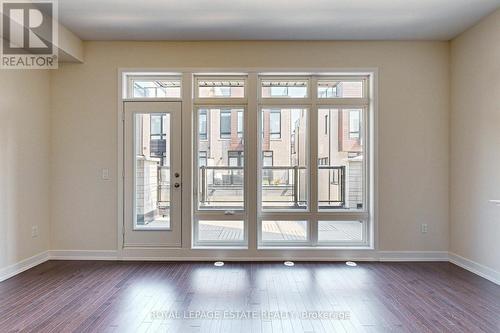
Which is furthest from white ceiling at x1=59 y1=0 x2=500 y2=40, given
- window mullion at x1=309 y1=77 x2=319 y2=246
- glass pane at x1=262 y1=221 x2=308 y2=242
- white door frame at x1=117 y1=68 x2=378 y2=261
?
glass pane at x1=262 y1=221 x2=308 y2=242

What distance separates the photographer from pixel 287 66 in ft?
13.0

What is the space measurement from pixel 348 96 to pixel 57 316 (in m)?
4.02

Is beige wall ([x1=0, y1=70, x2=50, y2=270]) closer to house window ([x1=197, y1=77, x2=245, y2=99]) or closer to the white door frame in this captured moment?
the white door frame

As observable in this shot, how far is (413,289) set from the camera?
3039 millimetres

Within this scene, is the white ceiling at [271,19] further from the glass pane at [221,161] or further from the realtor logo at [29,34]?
the glass pane at [221,161]

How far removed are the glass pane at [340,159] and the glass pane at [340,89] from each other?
206 mm

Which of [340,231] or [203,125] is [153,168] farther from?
[340,231]

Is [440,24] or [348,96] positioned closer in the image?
[440,24]

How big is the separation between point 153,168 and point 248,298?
2154 millimetres

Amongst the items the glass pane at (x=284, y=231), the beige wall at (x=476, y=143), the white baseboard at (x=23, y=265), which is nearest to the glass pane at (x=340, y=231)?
the glass pane at (x=284, y=231)

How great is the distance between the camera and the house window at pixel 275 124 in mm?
4051

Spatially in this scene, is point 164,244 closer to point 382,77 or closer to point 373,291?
point 373,291

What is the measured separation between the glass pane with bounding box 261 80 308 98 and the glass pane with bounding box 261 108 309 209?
8.7 inches

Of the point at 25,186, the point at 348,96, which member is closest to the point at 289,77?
the point at 348,96
